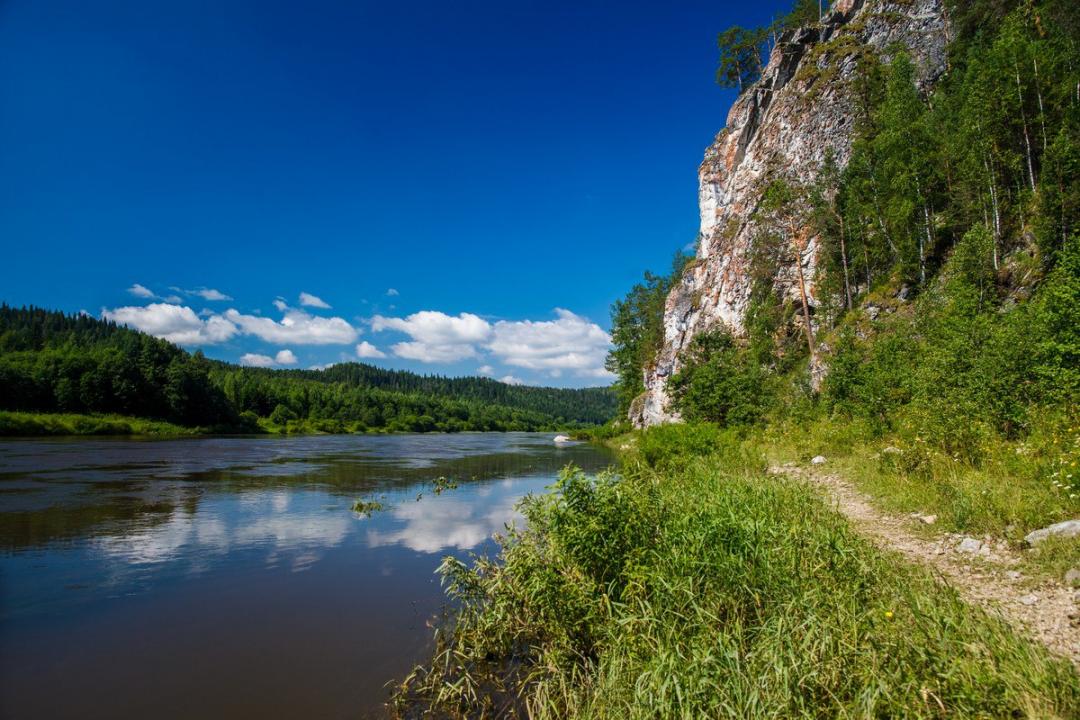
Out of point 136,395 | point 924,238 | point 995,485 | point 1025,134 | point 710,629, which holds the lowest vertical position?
point 710,629

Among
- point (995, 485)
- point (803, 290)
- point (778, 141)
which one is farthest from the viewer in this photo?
point (778, 141)

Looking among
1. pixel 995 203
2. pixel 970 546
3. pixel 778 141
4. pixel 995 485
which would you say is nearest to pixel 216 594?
pixel 970 546

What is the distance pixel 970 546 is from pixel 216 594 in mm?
14020

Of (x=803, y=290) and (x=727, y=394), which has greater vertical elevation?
(x=803, y=290)

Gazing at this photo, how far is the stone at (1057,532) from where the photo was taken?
6535 mm

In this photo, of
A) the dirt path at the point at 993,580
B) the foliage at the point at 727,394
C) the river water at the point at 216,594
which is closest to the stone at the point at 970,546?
the dirt path at the point at 993,580

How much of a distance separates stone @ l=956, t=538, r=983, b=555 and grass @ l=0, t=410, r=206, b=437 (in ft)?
260

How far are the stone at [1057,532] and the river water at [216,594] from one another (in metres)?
9.10

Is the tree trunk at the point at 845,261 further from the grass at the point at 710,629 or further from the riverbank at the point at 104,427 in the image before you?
the riverbank at the point at 104,427

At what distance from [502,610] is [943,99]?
1795 inches

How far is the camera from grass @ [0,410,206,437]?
5473cm

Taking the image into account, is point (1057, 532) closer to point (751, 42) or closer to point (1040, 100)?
point (1040, 100)

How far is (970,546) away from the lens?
7.20m

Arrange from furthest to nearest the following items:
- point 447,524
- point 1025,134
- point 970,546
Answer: point 1025,134, point 447,524, point 970,546
